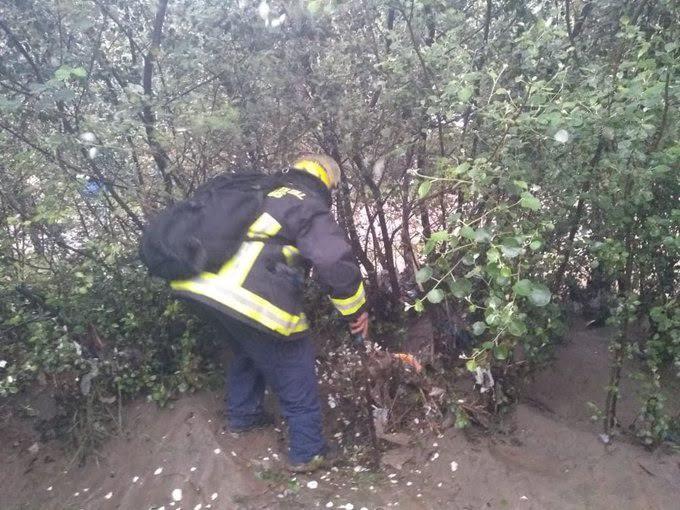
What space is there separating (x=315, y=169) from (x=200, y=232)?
0.76 meters

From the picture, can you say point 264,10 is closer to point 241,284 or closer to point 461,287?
point 241,284

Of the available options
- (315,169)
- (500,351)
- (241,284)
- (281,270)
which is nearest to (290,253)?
(281,270)

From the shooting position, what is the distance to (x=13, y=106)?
3039mm

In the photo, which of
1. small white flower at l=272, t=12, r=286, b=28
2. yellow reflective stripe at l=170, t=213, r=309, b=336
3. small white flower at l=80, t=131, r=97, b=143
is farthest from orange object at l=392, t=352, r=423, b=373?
small white flower at l=80, t=131, r=97, b=143

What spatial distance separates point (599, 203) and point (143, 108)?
8.03 ft

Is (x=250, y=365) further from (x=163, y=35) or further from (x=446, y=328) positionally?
(x=163, y=35)

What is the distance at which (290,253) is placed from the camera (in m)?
3.41

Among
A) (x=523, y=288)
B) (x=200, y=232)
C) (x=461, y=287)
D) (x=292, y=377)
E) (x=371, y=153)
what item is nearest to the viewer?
(x=523, y=288)

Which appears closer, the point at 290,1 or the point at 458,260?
the point at 458,260

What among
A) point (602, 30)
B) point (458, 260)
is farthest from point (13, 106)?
point (602, 30)

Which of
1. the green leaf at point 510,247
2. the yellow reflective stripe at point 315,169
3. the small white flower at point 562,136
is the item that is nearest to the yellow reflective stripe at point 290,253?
the yellow reflective stripe at point 315,169

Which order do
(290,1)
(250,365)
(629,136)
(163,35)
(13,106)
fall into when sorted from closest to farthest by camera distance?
(629,136)
(13,106)
(290,1)
(163,35)
(250,365)

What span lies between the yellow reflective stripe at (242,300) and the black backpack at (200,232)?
0.23 ft

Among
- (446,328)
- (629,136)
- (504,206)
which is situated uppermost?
(629,136)
